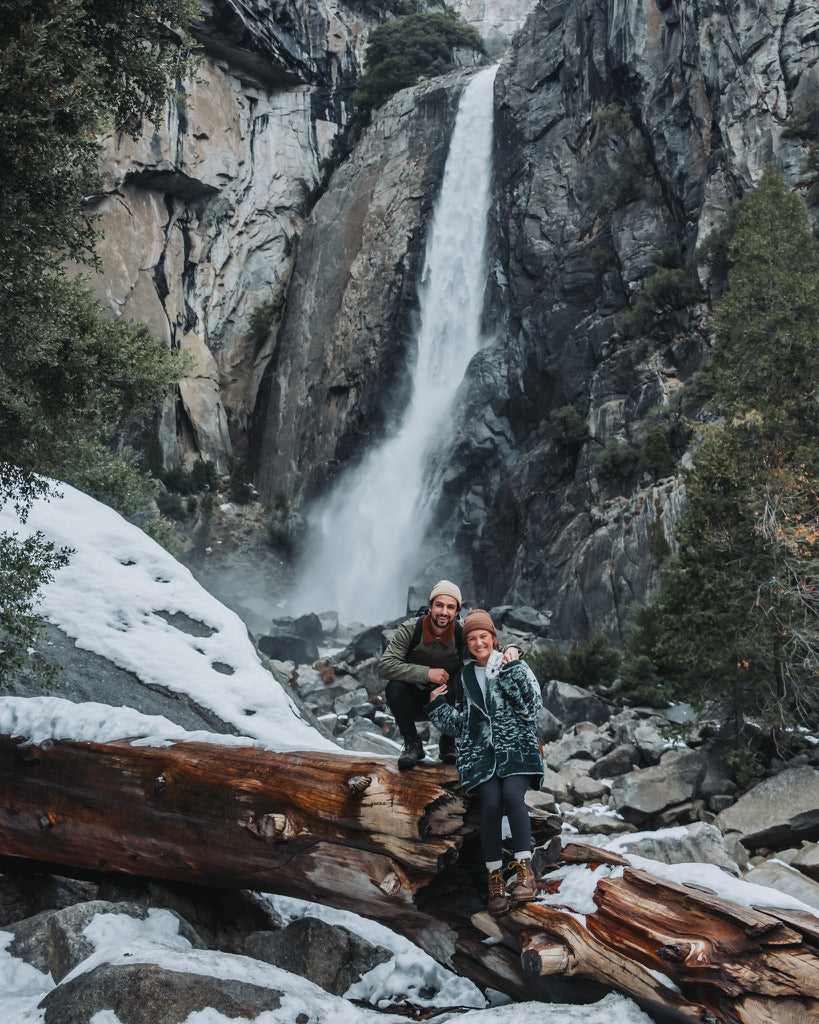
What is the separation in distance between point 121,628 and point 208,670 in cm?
109

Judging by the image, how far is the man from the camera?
15.6ft

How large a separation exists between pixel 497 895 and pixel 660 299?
96.9 ft

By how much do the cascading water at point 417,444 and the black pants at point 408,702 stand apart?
3296 cm

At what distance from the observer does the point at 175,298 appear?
48.2 meters

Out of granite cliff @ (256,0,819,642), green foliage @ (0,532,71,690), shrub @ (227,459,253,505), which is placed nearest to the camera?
green foliage @ (0,532,71,690)

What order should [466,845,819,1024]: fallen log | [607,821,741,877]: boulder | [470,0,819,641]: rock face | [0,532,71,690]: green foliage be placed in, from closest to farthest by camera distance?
[466,845,819,1024]: fallen log < [0,532,71,690]: green foliage < [607,821,741,877]: boulder < [470,0,819,641]: rock face

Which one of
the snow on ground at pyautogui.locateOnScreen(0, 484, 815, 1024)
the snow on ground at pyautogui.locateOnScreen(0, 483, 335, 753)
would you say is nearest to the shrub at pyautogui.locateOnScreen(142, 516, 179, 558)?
the snow on ground at pyautogui.locateOnScreen(0, 484, 815, 1024)

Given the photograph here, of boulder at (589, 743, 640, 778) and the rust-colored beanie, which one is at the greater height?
the rust-colored beanie

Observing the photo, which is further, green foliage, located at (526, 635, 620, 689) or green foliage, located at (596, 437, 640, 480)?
green foliage, located at (596, 437, 640, 480)

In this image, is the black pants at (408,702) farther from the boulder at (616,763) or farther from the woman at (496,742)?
the boulder at (616,763)

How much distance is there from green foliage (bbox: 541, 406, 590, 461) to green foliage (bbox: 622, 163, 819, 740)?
14939mm

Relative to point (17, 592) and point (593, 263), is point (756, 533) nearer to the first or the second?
point (17, 592)

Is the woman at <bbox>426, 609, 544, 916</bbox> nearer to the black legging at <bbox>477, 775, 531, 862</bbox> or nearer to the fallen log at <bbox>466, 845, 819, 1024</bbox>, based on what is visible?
the black legging at <bbox>477, 775, 531, 862</bbox>

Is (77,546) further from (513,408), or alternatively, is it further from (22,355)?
(513,408)
